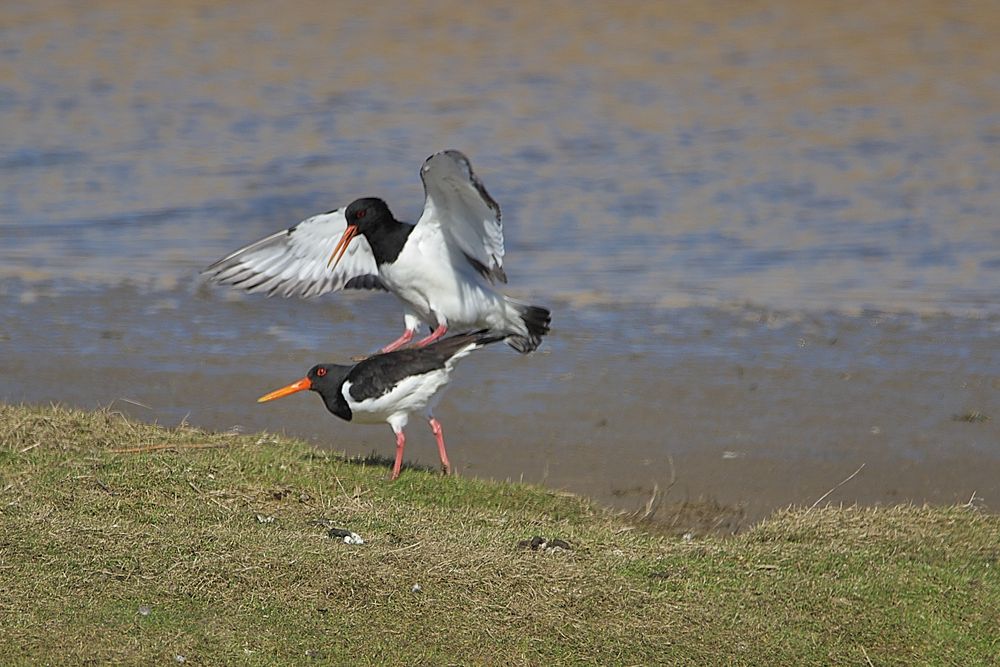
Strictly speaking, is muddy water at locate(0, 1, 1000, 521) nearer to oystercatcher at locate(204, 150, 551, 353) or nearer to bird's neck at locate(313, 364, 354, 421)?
oystercatcher at locate(204, 150, 551, 353)

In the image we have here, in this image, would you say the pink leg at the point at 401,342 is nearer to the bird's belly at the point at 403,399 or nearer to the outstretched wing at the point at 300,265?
the outstretched wing at the point at 300,265

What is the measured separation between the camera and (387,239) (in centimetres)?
845

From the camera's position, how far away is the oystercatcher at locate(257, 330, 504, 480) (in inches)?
284

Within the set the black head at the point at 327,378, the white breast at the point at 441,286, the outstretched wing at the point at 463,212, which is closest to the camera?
the black head at the point at 327,378

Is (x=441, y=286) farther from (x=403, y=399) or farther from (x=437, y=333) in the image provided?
(x=403, y=399)

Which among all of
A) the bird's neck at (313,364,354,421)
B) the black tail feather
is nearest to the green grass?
the bird's neck at (313,364,354,421)

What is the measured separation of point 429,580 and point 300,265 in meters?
4.02

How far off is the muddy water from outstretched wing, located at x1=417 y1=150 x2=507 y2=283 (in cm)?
94

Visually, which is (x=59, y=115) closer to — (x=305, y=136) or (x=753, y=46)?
(x=305, y=136)

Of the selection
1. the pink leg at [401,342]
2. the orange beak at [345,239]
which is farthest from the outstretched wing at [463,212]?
the pink leg at [401,342]

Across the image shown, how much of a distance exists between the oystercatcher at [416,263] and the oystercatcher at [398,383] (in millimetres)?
653

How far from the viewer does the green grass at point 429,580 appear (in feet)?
16.1

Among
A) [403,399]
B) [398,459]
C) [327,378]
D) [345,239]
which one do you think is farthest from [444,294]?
[398,459]

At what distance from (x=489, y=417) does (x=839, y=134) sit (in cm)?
850
